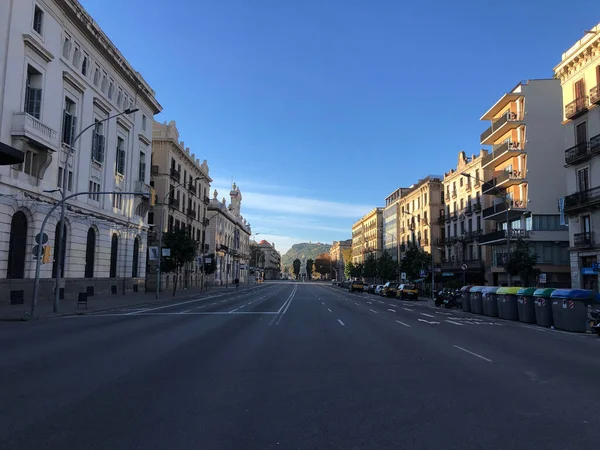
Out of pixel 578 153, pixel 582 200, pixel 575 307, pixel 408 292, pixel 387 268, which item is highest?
pixel 578 153

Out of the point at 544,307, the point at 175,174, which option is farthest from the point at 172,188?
the point at 544,307

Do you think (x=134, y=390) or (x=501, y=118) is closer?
(x=134, y=390)

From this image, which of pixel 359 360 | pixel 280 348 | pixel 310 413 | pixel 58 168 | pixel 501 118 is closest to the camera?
pixel 310 413

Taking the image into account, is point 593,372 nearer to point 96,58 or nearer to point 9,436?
point 9,436

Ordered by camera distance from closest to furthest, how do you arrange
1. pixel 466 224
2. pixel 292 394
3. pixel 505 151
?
1. pixel 292 394
2. pixel 505 151
3. pixel 466 224

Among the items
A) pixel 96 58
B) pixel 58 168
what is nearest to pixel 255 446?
pixel 58 168

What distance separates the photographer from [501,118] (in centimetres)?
4803

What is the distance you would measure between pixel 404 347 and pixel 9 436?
9473 mm

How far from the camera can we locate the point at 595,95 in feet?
103

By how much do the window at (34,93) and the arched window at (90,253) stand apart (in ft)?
35.4

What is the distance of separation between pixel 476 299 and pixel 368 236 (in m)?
95.3

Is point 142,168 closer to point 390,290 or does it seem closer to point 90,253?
point 90,253

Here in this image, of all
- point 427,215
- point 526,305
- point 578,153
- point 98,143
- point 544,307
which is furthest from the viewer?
point 427,215

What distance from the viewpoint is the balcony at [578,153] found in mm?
32412
